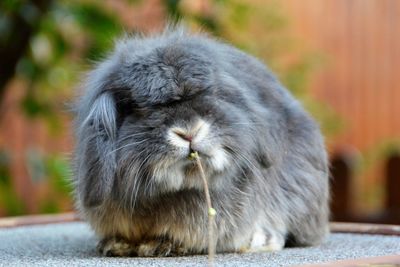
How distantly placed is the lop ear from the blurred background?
550 millimetres

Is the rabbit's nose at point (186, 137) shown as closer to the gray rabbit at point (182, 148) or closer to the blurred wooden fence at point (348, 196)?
the gray rabbit at point (182, 148)

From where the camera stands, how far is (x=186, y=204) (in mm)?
2555

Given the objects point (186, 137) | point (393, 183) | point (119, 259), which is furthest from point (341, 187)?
point (186, 137)

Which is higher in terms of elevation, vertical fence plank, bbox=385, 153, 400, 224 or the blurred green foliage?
the blurred green foliage

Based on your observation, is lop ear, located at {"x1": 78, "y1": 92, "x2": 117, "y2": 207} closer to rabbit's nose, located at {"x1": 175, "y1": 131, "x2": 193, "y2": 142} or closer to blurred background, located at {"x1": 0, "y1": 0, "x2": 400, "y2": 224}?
rabbit's nose, located at {"x1": 175, "y1": 131, "x2": 193, "y2": 142}

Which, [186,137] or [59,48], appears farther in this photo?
[59,48]

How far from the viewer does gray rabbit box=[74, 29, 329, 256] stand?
2.39 m

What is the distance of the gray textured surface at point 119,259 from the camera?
2.44m

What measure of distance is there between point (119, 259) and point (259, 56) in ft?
11.6

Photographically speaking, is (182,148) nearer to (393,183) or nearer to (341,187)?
(341,187)

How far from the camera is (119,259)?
255cm

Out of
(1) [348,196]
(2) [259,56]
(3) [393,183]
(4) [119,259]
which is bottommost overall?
(4) [119,259]

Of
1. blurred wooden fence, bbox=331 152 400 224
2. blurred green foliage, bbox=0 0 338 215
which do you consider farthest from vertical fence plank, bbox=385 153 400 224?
blurred green foliage, bbox=0 0 338 215

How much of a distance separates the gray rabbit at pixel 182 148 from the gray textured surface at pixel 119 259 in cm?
10
